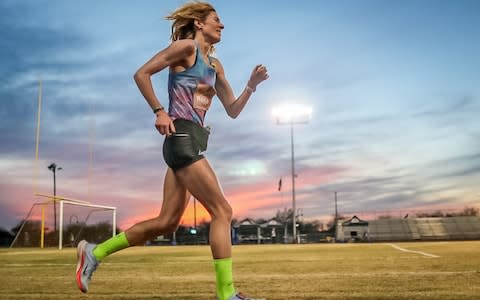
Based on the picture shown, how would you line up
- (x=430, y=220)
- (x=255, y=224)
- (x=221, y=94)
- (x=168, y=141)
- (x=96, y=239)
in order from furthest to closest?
(x=255, y=224)
(x=430, y=220)
(x=96, y=239)
(x=221, y=94)
(x=168, y=141)

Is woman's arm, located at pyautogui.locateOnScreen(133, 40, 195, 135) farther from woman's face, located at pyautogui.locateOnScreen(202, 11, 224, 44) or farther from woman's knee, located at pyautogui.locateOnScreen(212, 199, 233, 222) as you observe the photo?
woman's knee, located at pyautogui.locateOnScreen(212, 199, 233, 222)

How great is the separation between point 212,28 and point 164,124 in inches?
37.9

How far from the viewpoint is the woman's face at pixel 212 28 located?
3.97m

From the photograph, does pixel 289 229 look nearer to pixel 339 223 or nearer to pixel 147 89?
pixel 339 223

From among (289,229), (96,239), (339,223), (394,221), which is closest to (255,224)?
(289,229)

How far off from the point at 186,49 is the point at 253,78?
1.09m

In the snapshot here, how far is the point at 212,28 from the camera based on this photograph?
157 inches

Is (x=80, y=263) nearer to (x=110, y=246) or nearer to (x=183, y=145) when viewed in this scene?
(x=110, y=246)

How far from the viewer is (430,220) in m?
73.6

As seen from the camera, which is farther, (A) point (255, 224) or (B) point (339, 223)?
(A) point (255, 224)

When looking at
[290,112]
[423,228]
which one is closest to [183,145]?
[290,112]

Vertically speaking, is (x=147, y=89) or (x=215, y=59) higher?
(x=215, y=59)

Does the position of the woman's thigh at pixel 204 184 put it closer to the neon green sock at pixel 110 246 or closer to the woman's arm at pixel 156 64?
the woman's arm at pixel 156 64

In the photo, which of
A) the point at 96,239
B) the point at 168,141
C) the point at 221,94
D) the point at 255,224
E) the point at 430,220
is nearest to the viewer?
the point at 168,141
